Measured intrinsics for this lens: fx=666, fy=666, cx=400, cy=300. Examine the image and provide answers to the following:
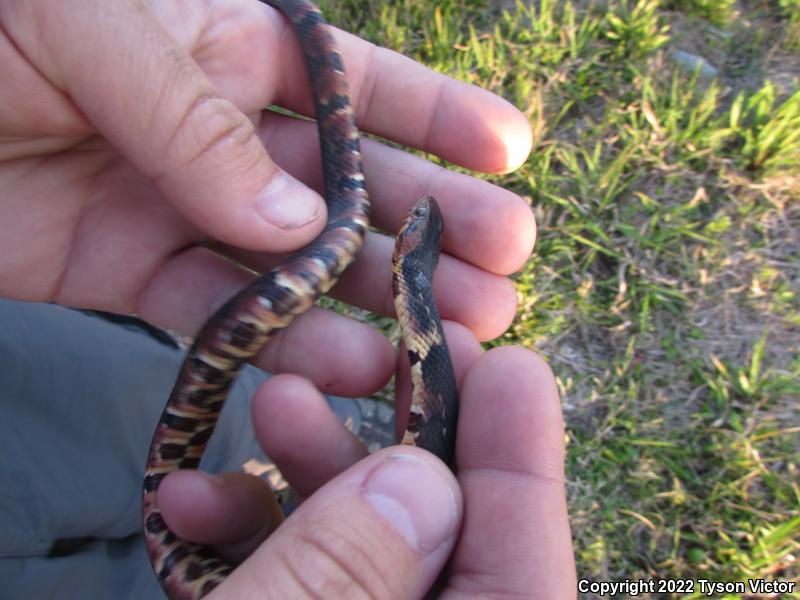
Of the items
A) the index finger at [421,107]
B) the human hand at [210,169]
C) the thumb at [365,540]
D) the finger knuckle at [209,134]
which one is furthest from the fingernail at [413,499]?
the index finger at [421,107]

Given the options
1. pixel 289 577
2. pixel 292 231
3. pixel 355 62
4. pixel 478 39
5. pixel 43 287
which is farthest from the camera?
pixel 478 39

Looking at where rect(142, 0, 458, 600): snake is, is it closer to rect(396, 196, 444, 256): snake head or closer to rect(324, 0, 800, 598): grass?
rect(396, 196, 444, 256): snake head

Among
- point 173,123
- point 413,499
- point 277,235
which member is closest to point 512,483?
point 413,499

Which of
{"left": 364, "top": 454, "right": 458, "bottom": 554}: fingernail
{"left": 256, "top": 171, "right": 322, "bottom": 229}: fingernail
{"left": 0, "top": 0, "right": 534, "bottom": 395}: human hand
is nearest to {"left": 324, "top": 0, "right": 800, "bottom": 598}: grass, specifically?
{"left": 0, "top": 0, "right": 534, "bottom": 395}: human hand

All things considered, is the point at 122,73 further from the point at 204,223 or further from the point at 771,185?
the point at 771,185

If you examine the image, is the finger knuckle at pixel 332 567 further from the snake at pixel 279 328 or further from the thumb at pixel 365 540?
the snake at pixel 279 328

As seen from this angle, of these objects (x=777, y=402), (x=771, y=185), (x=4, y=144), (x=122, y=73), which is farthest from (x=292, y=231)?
(x=771, y=185)
